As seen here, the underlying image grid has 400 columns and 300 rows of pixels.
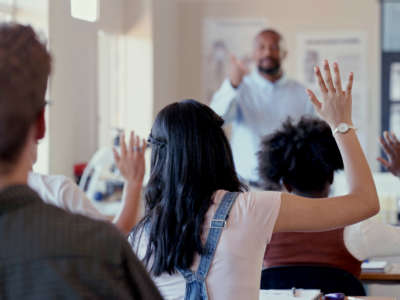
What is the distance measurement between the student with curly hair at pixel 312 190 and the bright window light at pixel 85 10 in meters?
2.06

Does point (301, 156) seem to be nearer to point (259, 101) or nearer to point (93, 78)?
point (259, 101)

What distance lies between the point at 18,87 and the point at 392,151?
1.69m

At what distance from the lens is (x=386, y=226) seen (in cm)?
203

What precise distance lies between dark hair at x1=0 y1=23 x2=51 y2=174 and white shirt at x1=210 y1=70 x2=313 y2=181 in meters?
3.42

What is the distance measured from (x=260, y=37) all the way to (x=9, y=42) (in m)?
3.82

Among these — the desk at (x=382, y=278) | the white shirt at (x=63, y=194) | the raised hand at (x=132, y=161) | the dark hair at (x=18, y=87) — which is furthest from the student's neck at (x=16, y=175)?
the desk at (x=382, y=278)

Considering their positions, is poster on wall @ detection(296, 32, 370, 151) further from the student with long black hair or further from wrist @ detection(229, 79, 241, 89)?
the student with long black hair

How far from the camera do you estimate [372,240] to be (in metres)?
2.01

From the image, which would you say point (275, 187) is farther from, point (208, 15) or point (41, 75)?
point (208, 15)

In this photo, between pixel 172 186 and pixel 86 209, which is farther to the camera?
pixel 172 186

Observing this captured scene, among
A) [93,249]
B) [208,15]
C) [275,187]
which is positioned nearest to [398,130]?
[208,15]

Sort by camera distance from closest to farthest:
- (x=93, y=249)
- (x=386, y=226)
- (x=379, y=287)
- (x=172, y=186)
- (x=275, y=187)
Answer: (x=93, y=249) → (x=172, y=186) → (x=386, y=226) → (x=275, y=187) → (x=379, y=287)

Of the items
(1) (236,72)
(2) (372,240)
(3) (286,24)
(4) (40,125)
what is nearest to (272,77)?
(1) (236,72)

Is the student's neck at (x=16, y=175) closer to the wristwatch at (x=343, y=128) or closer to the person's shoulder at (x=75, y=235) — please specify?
the person's shoulder at (x=75, y=235)
